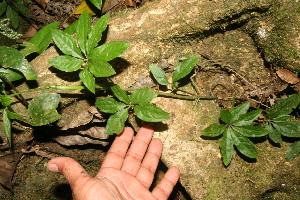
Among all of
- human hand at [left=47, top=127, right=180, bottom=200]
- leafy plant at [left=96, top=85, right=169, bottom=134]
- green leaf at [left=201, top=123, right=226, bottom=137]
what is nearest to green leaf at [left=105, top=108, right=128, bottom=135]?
leafy plant at [left=96, top=85, right=169, bottom=134]

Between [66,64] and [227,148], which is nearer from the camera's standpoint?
[66,64]

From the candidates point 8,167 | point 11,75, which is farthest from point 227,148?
point 8,167

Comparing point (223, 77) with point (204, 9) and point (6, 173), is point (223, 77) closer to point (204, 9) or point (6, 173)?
point (204, 9)

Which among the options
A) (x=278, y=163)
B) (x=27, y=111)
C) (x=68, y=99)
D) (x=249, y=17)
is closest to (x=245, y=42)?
(x=249, y=17)

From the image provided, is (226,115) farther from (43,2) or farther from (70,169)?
(43,2)

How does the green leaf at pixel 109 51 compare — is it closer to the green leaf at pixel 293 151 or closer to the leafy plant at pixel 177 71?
the leafy plant at pixel 177 71

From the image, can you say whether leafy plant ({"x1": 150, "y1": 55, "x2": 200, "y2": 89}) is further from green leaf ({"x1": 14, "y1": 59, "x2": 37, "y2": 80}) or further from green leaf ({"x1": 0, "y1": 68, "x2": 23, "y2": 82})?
green leaf ({"x1": 0, "y1": 68, "x2": 23, "y2": 82})
